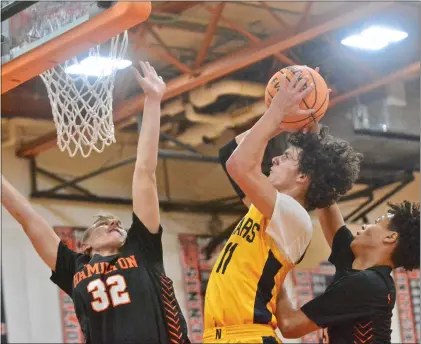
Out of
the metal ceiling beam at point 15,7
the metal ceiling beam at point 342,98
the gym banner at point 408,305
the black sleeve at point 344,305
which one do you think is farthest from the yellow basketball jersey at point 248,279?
the gym banner at point 408,305

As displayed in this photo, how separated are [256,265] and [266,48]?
6.08m

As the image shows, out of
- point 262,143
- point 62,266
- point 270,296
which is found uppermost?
point 262,143

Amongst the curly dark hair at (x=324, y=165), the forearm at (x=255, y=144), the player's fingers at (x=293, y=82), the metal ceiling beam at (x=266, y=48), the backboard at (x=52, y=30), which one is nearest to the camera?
the forearm at (x=255, y=144)

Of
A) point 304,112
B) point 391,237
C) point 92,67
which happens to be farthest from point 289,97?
point 92,67

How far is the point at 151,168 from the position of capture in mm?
4016

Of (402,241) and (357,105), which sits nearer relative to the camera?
(402,241)

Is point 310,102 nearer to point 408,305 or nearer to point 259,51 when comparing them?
point 259,51

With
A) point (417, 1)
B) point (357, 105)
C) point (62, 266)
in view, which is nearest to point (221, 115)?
point (357, 105)

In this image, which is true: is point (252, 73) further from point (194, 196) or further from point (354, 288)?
point (354, 288)

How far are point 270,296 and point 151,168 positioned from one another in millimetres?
715

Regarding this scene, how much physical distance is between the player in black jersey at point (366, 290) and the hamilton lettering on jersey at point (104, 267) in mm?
650

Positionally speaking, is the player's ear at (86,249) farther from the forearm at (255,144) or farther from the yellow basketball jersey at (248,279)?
the forearm at (255,144)

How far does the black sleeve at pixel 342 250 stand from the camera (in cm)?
439

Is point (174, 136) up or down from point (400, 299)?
up
